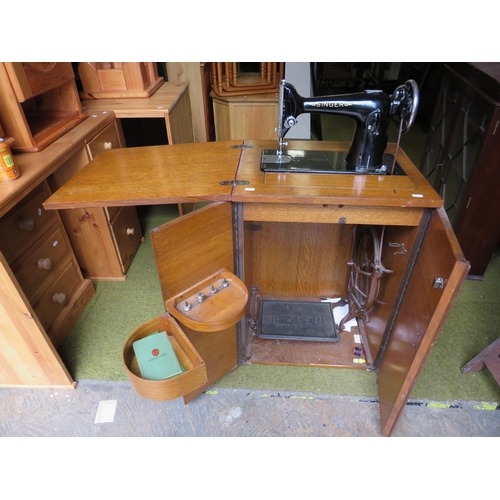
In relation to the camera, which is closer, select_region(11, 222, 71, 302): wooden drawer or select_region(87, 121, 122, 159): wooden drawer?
select_region(11, 222, 71, 302): wooden drawer

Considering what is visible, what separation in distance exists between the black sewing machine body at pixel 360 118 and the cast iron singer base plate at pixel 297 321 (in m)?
0.86

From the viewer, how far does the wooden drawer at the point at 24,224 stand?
1.47 m

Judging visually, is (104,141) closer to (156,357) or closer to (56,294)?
(56,294)

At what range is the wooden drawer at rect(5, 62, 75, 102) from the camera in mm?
1393

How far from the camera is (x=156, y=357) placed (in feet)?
3.93

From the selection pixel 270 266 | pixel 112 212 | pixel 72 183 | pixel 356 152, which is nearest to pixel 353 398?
pixel 270 266

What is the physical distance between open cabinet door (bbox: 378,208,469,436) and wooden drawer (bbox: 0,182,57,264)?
5.32 feet

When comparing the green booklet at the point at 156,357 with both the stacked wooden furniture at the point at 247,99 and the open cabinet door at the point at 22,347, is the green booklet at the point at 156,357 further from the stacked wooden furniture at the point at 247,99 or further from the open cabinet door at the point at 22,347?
the stacked wooden furniture at the point at 247,99

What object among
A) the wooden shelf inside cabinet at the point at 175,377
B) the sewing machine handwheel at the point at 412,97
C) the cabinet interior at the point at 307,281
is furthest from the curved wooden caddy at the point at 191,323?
the sewing machine handwheel at the point at 412,97

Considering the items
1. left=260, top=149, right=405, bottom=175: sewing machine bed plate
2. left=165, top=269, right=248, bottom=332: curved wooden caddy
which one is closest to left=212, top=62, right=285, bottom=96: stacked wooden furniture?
left=260, top=149, right=405, bottom=175: sewing machine bed plate

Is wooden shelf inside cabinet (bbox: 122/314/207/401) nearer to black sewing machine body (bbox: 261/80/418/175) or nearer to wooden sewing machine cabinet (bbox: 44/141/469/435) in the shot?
wooden sewing machine cabinet (bbox: 44/141/469/435)

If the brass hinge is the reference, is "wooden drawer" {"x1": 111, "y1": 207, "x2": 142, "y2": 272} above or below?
below

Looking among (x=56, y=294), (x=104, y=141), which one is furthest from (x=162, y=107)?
(x=56, y=294)

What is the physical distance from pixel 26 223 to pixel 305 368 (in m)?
1.46
